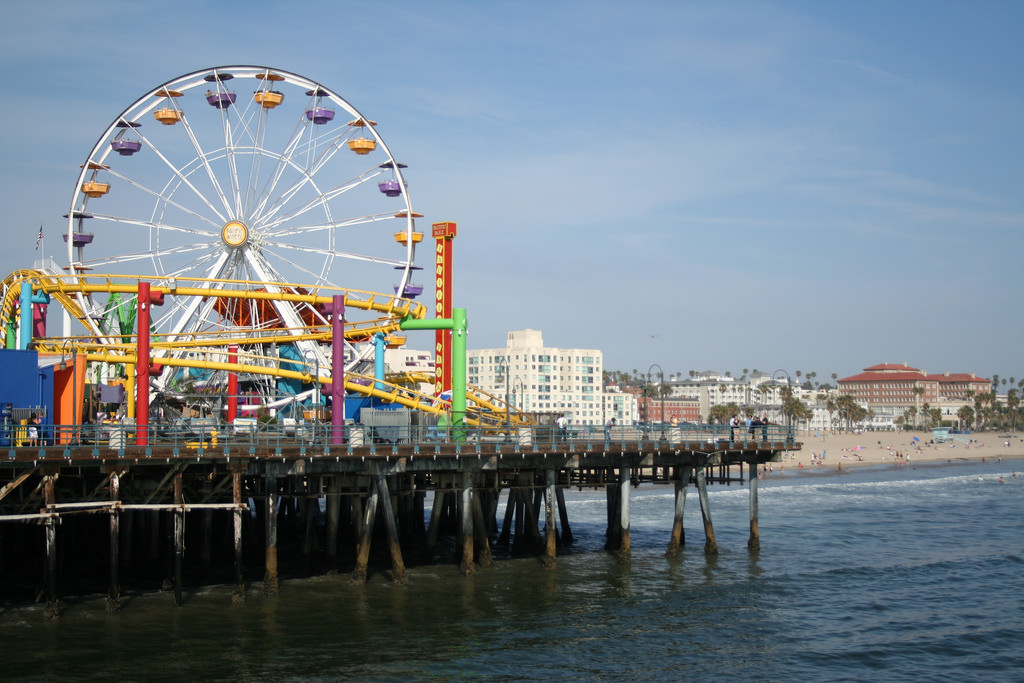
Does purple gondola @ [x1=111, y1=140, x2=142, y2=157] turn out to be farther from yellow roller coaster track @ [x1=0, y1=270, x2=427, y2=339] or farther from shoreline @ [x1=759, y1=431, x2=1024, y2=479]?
shoreline @ [x1=759, y1=431, x2=1024, y2=479]

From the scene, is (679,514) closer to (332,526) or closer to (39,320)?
(332,526)

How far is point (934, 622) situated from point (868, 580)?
7.20m

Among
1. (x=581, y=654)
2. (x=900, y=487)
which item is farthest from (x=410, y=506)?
(x=900, y=487)

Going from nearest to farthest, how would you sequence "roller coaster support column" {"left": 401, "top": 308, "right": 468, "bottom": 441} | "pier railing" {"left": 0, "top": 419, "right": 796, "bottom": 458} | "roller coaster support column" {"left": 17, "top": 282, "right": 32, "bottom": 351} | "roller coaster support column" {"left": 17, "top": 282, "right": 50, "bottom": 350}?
"pier railing" {"left": 0, "top": 419, "right": 796, "bottom": 458}, "roller coaster support column" {"left": 401, "top": 308, "right": 468, "bottom": 441}, "roller coaster support column" {"left": 17, "top": 282, "right": 32, "bottom": 351}, "roller coaster support column" {"left": 17, "top": 282, "right": 50, "bottom": 350}

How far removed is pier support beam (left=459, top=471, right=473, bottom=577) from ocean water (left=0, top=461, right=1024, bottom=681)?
22.9 inches

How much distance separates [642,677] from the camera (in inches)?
1078

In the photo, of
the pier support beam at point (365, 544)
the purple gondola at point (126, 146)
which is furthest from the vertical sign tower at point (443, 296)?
the pier support beam at point (365, 544)

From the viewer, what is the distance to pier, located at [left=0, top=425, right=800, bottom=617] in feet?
105

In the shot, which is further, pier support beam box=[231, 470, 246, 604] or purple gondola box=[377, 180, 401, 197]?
purple gondola box=[377, 180, 401, 197]

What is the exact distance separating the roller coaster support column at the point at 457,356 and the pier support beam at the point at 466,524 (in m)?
4.24

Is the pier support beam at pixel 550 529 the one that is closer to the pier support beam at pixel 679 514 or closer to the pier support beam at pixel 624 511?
the pier support beam at pixel 624 511

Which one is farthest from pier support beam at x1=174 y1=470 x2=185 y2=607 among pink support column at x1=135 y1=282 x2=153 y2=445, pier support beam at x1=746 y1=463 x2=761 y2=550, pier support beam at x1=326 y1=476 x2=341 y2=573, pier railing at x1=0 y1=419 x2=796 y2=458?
pier support beam at x1=746 y1=463 x2=761 y2=550

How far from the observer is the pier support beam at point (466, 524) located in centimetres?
3828

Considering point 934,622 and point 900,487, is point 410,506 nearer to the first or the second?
point 934,622
